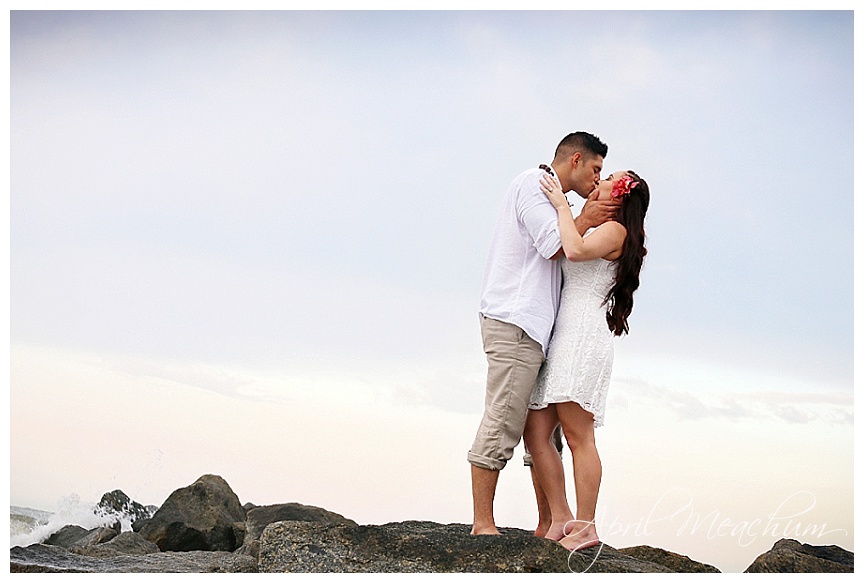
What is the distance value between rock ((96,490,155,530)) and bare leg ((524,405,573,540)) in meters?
4.81

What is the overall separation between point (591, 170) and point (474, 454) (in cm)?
163

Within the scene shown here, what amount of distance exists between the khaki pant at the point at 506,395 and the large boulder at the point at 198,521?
3147mm

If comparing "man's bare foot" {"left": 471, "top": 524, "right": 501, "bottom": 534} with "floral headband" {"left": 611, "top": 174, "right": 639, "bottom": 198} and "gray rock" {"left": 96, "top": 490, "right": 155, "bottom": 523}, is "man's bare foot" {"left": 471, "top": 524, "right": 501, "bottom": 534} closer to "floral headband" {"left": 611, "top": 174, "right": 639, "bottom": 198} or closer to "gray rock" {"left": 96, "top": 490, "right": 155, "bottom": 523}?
"floral headband" {"left": 611, "top": 174, "right": 639, "bottom": 198}

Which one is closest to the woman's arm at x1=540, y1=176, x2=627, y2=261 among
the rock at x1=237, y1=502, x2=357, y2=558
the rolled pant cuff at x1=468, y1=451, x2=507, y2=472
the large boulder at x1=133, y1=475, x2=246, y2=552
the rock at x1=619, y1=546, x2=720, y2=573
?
the rolled pant cuff at x1=468, y1=451, x2=507, y2=472

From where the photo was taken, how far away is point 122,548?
638 cm

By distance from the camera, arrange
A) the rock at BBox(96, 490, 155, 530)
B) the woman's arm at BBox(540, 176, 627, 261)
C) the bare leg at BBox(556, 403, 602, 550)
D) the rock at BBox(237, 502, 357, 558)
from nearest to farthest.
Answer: the woman's arm at BBox(540, 176, 627, 261) → the bare leg at BBox(556, 403, 602, 550) → the rock at BBox(237, 502, 357, 558) → the rock at BBox(96, 490, 155, 530)

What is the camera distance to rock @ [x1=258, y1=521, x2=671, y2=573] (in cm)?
435

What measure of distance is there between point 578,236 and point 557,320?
19.2 inches

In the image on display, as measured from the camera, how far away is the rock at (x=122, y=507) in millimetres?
8438

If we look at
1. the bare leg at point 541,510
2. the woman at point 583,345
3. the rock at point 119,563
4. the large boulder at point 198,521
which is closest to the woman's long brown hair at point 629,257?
the woman at point 583,345

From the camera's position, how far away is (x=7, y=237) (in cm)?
564

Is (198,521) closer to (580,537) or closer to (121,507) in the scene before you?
(121,507)
